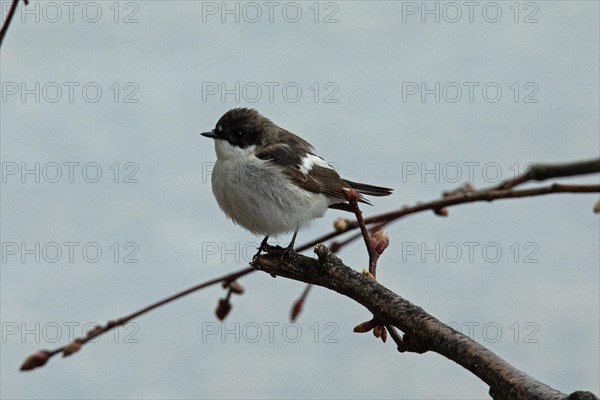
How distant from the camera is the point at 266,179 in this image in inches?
172

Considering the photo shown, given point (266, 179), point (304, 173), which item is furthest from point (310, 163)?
point (266, 179)

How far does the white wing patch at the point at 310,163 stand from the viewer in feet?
14.8

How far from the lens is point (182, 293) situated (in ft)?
3.78

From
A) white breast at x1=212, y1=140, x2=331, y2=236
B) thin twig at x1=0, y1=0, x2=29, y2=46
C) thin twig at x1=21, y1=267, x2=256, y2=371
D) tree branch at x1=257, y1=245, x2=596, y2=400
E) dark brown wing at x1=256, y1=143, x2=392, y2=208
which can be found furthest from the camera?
dark brown wing at x1=256, y1=143, x2=392, y2=208

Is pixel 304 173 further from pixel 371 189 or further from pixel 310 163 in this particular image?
pixel 371 189

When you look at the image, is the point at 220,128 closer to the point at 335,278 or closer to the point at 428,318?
the point at 335,278

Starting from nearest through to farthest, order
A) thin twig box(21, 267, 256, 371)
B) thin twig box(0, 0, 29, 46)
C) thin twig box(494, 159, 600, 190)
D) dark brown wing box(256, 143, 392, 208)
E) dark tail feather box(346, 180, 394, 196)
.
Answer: thin twig box(494, 159, 600, 190) < thin twig box(21, 267, 256, 371) < thin twig box(0, 0, 29, 46) < dark brown wing box(256, 143, 392, 208) < dark tail feather box(346, 180, 394, 196)

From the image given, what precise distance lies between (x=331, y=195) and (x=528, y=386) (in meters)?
2.66

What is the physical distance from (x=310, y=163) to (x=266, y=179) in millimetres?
355

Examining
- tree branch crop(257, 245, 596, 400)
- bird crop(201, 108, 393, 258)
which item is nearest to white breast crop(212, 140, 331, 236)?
bird crop(201, 108, 393, 258)

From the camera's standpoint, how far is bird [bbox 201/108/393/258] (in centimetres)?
432

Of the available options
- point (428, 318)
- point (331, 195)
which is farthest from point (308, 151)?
point (428, 318)

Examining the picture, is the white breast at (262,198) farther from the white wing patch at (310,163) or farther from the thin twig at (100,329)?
the thin twig at (100,329)

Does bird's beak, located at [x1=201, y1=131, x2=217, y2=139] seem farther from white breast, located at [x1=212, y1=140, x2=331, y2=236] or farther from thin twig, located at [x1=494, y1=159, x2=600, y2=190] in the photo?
thin twig, located at [x1=494, y1=159, x2=600, y2=190]
